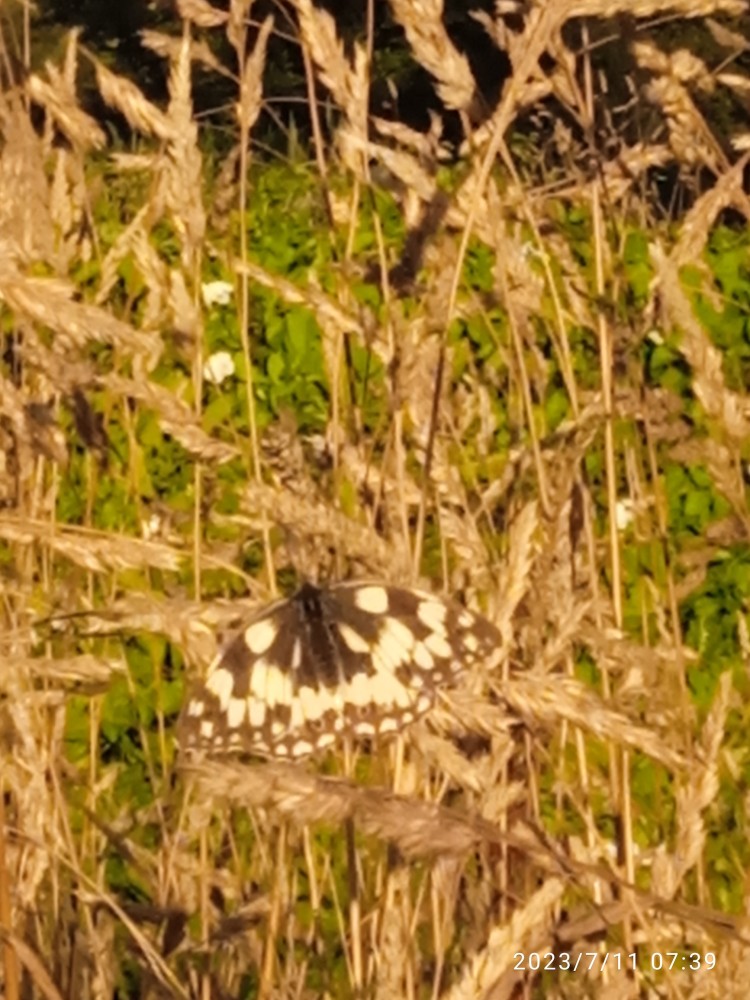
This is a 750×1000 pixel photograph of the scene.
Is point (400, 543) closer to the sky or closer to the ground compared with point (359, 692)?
closer to the sky

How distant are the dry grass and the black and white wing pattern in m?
0.04

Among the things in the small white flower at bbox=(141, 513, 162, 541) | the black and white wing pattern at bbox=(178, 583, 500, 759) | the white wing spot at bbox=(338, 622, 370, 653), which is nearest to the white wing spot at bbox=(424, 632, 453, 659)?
the black and white wing pattern at bbox=(178, 583, 500, 759)

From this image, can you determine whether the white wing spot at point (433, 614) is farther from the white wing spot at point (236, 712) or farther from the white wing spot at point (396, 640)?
the white wing spot at point (236, 712)

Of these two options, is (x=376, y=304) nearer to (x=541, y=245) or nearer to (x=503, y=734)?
(x=541, y=245)

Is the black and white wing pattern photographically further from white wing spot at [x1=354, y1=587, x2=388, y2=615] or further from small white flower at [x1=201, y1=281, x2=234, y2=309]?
small white flower at [x1=201, y1=281, x2=234, y2=309]

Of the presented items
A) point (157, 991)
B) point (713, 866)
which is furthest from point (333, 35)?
point (713, 866)

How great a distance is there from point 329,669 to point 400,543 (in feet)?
0.58

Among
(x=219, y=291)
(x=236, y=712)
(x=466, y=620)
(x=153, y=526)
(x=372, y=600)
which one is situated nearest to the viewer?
(x=466, y=620)

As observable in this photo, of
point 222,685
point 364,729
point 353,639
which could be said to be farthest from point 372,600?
point 364,729

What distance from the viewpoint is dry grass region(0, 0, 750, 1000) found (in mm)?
1337

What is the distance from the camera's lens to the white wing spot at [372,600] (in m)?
1.76

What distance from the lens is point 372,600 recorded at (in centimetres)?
179

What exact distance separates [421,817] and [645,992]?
82 cm

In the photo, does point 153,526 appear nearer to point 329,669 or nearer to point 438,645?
point 329,669
